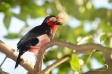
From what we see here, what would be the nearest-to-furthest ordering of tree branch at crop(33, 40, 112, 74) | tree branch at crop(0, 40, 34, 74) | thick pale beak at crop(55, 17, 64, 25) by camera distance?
1. tree branch at crop(33, 40, 112, 74)
2. tree branch at crop(0, 40, 34, 74)
3. thick pale beak at crop(55, 17, 64, 25)

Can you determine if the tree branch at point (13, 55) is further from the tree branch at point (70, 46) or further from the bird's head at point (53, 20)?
the bird's head at point (53, 20)

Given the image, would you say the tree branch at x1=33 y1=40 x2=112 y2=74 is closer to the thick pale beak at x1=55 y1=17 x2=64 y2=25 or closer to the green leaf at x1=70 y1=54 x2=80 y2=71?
the green leaf at x1=70 y1=54 x2=80 y2=71

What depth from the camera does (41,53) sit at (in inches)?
46.7

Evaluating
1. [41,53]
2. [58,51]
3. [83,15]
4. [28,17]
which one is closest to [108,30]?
[83,15]

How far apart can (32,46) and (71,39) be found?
1.31ft

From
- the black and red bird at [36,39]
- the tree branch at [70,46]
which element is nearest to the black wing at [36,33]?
the black and red bird at [36,39]

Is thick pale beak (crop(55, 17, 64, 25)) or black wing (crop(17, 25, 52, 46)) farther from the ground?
thick pale beak (crop(55, 17, 64, 25))

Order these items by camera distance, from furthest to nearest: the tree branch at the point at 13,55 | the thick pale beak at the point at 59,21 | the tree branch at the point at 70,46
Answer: the thick pale beak at the point at 59,21
the tree branch at the point at 13,55
the tree branch at the point at 70,46

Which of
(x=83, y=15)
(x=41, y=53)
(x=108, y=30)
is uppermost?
(x=83, y=15)

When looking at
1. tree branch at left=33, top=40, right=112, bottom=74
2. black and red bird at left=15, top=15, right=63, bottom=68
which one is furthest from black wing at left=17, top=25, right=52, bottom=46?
tree branch at left=33, top=40, right=112, bottom=74

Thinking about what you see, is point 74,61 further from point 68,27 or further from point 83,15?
point 83,15

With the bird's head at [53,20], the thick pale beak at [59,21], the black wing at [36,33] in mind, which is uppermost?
the bird's head at [53,20]

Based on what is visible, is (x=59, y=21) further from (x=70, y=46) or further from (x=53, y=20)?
(x=70, y=46)

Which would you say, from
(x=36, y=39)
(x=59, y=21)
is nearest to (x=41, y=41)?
(x=36, y=39)
